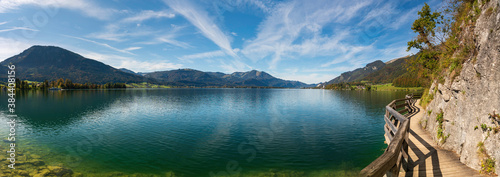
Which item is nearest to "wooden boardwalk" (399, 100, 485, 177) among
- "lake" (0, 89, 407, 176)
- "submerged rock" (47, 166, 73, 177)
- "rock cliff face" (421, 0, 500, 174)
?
"rock cliff face" (421, 0, 500, 174)

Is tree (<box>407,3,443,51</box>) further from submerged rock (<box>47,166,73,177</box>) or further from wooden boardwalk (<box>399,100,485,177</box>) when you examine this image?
submerged rock (<box>47,166,73,177</box>)

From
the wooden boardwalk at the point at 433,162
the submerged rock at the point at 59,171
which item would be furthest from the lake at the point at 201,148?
the wooden boardwalk at the point at 433,162

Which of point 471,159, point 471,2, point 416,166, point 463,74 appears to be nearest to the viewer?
point 471,159

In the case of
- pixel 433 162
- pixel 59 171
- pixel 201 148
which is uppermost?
pixel 433 162

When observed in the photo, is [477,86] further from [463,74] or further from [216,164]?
[216,164]

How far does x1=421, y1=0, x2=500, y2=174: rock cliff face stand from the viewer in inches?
291

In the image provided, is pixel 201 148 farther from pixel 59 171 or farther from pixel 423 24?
pixel 423 24

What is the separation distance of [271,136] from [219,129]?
7268 millimetres

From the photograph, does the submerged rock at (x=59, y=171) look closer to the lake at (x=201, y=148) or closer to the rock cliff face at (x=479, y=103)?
the lake at (x=201, y=148)

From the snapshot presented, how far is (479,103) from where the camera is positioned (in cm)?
835

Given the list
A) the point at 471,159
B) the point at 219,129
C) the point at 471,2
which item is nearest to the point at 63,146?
the point at 219,129

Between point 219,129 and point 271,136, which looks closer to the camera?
point 271,136

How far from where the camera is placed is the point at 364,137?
69.6 feet

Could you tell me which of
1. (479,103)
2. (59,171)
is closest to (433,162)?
(479,103)
